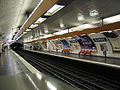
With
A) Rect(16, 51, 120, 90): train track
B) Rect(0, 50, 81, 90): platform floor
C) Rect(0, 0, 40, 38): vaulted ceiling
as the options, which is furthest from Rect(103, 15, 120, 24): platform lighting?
Rect(0, 50, 81, 90): platform floor

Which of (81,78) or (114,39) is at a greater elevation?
(114,39)

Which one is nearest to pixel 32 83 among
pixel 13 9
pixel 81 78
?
pixel 13 9

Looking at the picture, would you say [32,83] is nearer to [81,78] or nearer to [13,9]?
[13,9]

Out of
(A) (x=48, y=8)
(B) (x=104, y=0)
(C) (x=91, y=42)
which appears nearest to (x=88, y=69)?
(C) (x=91, y=42)

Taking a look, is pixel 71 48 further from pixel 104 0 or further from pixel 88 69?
pixel 104 0

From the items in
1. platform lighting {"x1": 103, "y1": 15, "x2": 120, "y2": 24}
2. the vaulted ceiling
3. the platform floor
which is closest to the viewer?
the platform floor

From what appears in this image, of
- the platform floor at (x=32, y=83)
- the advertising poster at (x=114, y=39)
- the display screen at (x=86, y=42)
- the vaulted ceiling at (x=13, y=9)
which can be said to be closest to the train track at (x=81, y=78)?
the display screen at (x=86, y=42)

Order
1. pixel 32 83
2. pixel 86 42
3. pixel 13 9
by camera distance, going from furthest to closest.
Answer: pixel 86 42 → pixel 13 9 → pixel 32 83

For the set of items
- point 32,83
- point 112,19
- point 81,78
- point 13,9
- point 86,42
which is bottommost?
point 81,78

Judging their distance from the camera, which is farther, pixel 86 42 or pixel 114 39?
pixel 86 42

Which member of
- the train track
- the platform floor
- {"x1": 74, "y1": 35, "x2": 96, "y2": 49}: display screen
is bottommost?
the train track

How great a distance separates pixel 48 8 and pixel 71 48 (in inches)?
508

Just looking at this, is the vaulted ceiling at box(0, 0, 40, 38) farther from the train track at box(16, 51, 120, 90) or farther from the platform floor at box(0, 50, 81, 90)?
the train track at box(16, 51, 120, 90)

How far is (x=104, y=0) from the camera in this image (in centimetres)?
514
